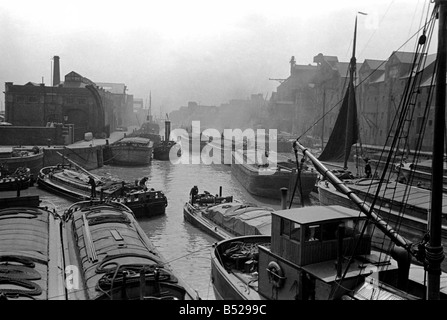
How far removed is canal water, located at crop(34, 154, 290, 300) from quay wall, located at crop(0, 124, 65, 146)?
880 cm

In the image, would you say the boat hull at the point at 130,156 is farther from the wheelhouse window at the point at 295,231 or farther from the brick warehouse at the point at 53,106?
the wheelhouse window at the point at 295,231

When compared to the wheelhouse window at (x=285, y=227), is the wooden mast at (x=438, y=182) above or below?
above

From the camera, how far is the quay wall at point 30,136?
57.0 m

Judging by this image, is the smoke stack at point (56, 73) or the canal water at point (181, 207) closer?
the canal water at point (181, 207)

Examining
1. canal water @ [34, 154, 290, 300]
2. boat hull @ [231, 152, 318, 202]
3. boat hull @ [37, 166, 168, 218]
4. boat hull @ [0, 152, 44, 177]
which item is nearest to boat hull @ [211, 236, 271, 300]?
canal water @ [34, 154, 290, 300]

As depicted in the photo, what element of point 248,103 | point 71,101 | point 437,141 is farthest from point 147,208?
point 248,103

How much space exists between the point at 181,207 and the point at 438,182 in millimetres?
25256

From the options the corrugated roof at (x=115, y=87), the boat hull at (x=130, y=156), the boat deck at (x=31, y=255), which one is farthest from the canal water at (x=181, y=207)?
the corrugated roof at (x=115, y=87)

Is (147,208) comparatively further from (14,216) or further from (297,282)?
(297,282)

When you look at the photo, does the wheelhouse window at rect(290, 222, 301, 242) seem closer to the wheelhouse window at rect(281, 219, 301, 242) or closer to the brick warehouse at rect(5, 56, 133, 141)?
the wheelhouse window at rect(281, 219, 301, 242)

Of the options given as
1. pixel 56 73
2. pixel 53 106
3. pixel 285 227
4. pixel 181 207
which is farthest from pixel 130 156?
pixel 285 227

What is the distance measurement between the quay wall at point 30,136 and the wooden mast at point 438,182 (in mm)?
56662
